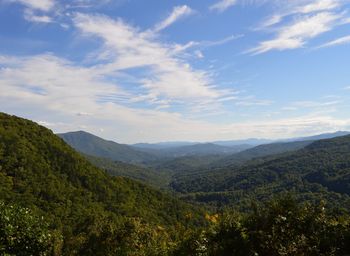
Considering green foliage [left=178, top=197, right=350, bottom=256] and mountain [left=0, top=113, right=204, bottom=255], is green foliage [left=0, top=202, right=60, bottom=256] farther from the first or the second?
mountain [left=0, top=113, right=204, bottom=255]

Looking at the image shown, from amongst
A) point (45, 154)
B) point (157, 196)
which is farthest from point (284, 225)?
point (157, 196)

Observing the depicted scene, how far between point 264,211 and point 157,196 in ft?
342

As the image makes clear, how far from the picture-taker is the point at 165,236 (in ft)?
49.7

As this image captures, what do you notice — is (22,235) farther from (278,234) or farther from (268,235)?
(278,234)

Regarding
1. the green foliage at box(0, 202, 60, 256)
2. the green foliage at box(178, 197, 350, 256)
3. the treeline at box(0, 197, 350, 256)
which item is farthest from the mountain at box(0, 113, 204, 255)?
the green foliage at box(178, 197, 350, 256)

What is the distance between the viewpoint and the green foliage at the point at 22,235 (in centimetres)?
1406

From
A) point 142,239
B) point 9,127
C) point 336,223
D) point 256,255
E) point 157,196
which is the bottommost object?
point 157,196

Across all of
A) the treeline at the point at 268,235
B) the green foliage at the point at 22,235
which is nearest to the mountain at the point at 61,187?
the green foliage at the point at 22,235

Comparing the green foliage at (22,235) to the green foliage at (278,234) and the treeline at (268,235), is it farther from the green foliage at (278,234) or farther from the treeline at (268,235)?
the green foliage at (278,234)

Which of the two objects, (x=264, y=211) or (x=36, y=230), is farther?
(x=36, y=230)

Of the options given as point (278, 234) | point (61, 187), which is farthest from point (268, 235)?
point (61, 187)

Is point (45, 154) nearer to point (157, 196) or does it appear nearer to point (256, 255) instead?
point (157, 196)

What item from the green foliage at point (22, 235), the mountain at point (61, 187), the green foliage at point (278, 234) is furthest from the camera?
the mountain at point (61, 187)

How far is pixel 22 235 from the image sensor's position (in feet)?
47.5
